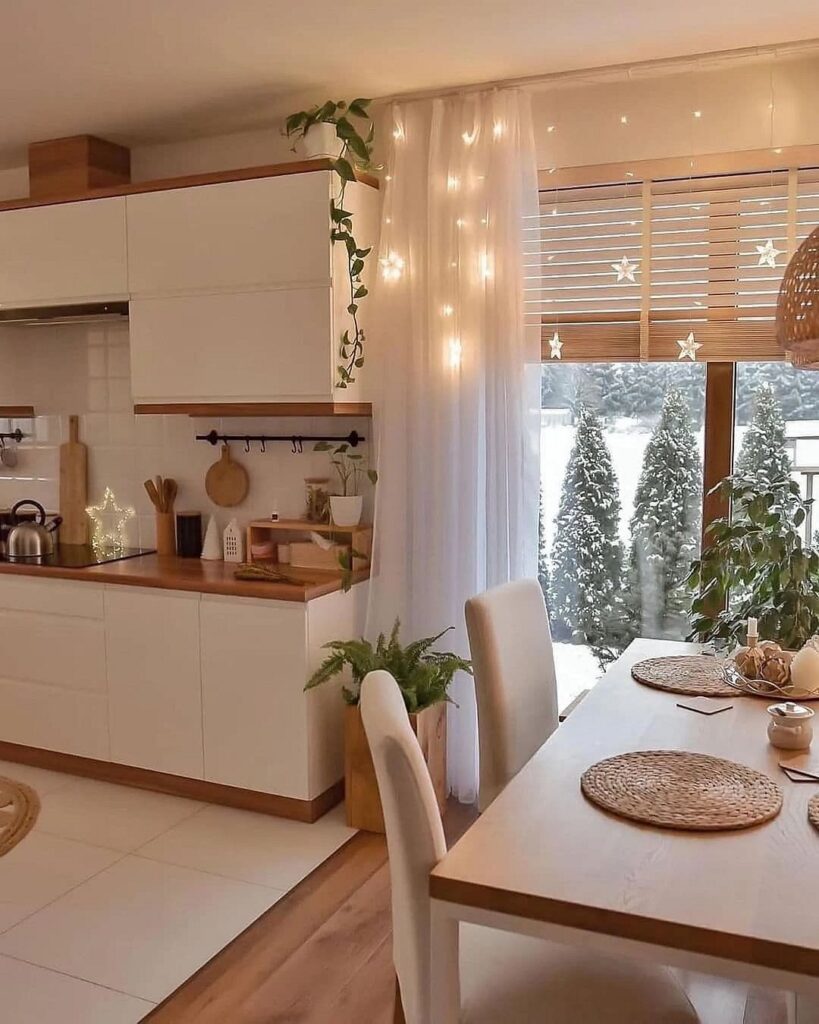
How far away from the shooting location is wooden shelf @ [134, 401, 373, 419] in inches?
133

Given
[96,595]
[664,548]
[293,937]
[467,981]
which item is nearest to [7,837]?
[96,595]

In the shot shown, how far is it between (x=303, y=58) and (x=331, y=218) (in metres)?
0.49

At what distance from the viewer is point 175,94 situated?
334 cm

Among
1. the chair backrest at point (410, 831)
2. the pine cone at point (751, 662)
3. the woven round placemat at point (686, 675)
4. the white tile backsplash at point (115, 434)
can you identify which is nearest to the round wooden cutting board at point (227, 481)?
the white tile backsplash at point (115, 434)

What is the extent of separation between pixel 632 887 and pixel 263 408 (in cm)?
240

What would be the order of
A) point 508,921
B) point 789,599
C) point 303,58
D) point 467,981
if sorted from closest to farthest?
1. point 508,921
2. point 467,981
3. point 789,599
4. point 303,58

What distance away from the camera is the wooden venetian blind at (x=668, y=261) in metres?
3.09

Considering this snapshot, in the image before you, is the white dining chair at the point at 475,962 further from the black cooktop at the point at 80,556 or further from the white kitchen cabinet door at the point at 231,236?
the black cooktop at the point at 80,556

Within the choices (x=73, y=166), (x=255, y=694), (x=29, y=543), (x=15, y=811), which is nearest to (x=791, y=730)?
A: (x=255, y=694)

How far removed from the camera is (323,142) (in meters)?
3.29

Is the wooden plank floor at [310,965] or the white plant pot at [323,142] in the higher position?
the white plant pot at [323,142]

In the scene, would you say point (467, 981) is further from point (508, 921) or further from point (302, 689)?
point (302, 689)

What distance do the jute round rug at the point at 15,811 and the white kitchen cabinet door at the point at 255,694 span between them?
0.61 meters

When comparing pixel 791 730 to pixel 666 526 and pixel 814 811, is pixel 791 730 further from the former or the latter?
pixel 666 526
